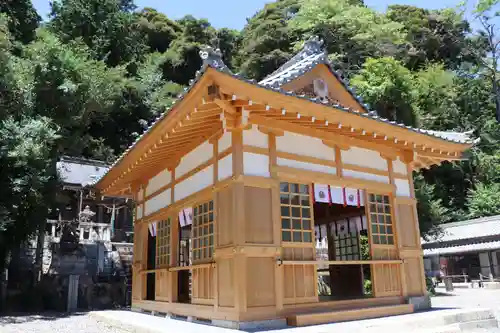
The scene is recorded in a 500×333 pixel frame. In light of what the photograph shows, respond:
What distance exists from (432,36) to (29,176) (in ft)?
135

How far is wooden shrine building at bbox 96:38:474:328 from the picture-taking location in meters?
6.87

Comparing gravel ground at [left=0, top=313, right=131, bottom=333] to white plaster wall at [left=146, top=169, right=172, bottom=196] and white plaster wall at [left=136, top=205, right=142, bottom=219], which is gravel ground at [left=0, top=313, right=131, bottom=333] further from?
white plaster wall at [left=146, top=169, right=172, bottom=196]

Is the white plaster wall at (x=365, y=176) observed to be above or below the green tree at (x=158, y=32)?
below

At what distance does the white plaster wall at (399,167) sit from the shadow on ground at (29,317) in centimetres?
1045

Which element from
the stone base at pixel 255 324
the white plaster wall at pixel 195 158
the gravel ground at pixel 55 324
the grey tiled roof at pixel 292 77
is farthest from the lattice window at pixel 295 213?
the gravel ground at pixel 55 324

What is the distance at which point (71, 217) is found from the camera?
72.7 ft

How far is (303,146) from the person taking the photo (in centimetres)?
823

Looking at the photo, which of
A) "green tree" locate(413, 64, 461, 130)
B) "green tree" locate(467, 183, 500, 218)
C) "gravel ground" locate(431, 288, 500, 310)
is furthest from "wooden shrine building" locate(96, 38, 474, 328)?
"green tree" locate(413, 64, 461, 130)

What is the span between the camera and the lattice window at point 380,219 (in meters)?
9.02

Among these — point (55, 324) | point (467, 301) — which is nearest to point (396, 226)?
point (467, 301)

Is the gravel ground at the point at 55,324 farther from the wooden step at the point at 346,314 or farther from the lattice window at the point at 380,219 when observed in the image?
the lattice window at the point at 380,219

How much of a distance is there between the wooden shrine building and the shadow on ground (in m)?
3.01

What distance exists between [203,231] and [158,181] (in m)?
3.18

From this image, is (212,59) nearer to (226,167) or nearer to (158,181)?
(226,167)
